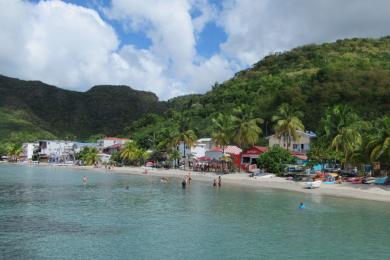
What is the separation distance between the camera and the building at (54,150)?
15275cm

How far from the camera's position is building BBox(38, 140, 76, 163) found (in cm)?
15275

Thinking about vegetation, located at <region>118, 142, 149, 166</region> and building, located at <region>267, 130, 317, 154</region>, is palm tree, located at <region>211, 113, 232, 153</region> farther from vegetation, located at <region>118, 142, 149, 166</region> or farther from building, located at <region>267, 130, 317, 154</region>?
vegetation, located at <region>118, 142, 149, 166</region>

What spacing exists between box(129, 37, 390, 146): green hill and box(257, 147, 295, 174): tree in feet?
37.9

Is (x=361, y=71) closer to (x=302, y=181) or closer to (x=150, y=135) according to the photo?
(x=302, y=181)

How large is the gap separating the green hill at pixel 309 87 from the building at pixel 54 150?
81.7 ft

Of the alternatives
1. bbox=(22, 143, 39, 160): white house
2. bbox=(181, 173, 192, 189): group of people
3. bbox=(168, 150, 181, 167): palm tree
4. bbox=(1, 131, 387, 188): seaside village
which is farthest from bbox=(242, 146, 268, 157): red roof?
bbox=(22, 143, 39, 160): white house

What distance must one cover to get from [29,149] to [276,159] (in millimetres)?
126085

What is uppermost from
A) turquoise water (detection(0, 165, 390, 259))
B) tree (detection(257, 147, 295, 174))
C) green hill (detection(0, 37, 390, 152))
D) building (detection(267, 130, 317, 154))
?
green hill (detection(0, 37, 390, 152))

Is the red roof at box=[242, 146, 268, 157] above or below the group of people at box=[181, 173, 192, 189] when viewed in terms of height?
above

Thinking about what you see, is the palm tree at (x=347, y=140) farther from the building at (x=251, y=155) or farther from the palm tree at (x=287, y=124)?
the building at (x=251, y=155)

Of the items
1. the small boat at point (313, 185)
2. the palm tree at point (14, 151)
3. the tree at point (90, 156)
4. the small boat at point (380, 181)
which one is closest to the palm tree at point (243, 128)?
the small boat at point (313, 185)

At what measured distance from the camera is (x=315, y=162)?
57.3 m

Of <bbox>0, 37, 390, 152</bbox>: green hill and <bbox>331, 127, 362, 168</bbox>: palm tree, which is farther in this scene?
<bbox>0, 37, 390, 152</bbox>: green hill

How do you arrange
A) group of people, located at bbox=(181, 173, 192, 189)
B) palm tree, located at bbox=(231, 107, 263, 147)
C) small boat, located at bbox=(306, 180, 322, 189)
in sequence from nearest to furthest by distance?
1. small boat, located at bbox=(306, 180, 322, 189)
2. group of people, located at bbox=(181, 173, 192, 189)
3. palm tree, located at bbox=(231, 107, 263, 147)
